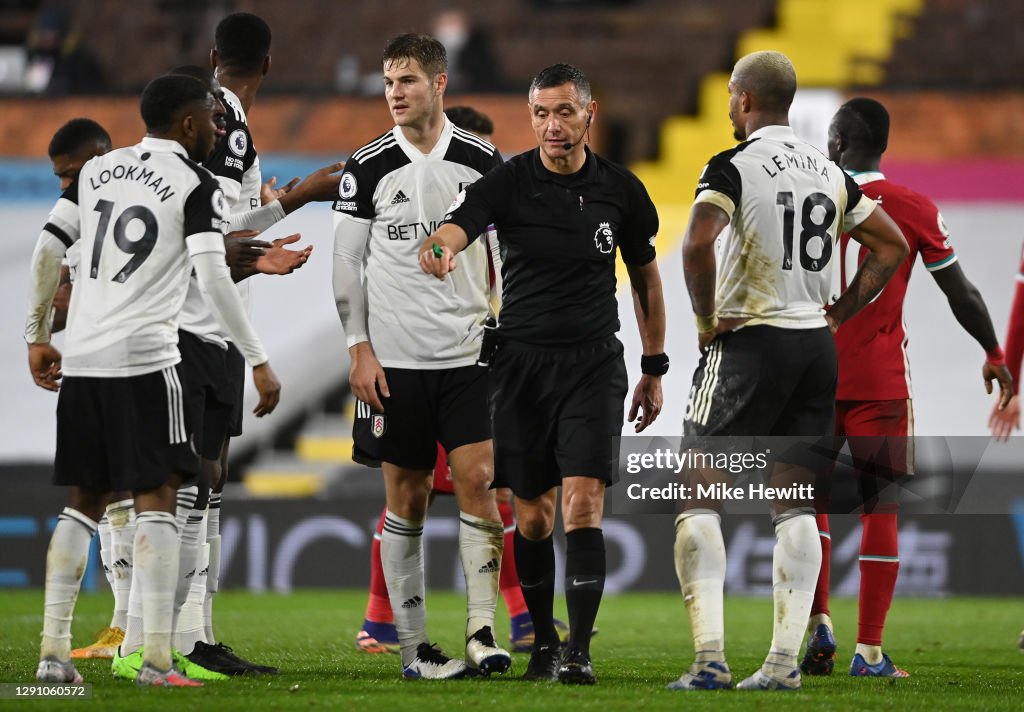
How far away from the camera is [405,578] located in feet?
19.2

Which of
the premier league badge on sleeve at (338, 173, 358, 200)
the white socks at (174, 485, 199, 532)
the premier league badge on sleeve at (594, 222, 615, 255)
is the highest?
the premier league badge on sleeve at (338, 173, 358, 200)

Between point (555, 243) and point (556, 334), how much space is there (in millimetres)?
348

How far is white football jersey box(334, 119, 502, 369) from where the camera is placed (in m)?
5.85

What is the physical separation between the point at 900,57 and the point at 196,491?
12.8 metres

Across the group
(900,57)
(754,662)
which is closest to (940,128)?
(900,57)

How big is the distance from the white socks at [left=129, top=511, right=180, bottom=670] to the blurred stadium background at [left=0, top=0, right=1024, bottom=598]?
24.6 ft

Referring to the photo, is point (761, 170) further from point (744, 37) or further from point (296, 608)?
point (744, 37)

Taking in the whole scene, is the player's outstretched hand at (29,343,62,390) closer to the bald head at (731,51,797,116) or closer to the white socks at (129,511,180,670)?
the white socks at (129,511,180,670)

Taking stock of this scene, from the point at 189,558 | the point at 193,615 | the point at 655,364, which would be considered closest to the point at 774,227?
the point at 655,364

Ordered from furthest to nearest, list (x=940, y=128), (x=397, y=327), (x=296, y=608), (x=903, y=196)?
(x=940, y=128)
(x=296, y=608)
(x=903, y=196)
(x=397, y=327)

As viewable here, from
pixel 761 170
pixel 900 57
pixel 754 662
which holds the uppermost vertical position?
pixel 900 57

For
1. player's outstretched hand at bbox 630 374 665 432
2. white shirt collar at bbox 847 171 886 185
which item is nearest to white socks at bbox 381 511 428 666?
player's outstretched hand at bbox 630 374 665 432

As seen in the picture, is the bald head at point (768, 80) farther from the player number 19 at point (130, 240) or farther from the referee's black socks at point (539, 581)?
the player number 19 at point (130, 240)

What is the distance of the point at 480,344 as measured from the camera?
595cm
